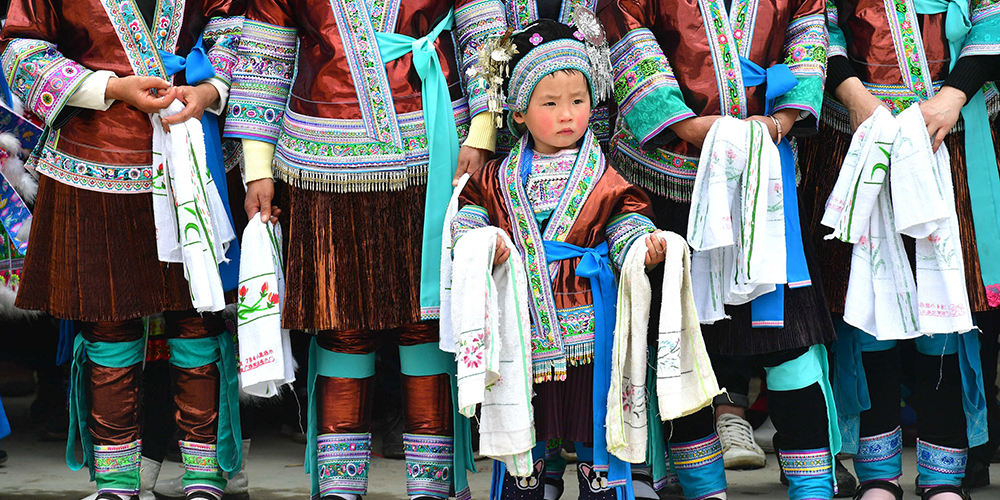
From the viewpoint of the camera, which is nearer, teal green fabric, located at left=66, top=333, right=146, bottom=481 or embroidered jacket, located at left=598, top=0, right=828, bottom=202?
embroidered jacket, located at left=598, top=0, right=828, bottom=202

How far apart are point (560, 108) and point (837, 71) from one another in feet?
3.08

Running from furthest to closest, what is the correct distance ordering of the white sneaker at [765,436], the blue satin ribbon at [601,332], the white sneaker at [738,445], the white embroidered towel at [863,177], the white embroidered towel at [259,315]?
the white sneaker at [765,436] → the white sneaker at [738,445] → the white embroidered towel at [259,315] → the white embroidered towel at [863,177] → the blue satin ribbon at [601,332]

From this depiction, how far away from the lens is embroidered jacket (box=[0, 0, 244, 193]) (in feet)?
9.71

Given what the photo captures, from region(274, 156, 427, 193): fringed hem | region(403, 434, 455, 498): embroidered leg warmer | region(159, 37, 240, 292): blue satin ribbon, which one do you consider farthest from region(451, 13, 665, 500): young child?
region(159, 37, 240, 292): blue satin ribbon

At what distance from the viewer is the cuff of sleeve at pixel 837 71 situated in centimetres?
307

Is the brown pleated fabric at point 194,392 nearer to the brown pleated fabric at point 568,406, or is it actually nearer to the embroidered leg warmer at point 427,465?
the embroidered leg warmer at point 427,465

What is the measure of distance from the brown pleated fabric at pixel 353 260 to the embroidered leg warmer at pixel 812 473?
1.17 meters

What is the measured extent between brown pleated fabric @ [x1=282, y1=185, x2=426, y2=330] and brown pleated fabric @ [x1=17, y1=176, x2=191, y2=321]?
0.47m

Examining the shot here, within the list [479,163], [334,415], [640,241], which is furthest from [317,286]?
[640,241]

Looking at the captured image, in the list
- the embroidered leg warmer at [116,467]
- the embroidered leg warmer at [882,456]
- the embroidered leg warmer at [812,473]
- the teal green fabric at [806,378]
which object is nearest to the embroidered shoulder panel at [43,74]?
the embroidered leg warmer at [116,467]

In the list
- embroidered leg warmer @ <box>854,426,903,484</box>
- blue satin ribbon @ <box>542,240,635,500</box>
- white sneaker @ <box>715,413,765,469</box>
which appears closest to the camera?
blue satin ribbon @ <box>542,240,635,500</box>

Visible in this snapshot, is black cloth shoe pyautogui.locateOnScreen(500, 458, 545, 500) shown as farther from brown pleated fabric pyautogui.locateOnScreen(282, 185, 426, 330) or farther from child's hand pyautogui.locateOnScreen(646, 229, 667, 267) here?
child's hand pyautogui.locateOnScreen(646, 229, 667, 267)

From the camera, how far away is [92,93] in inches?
116

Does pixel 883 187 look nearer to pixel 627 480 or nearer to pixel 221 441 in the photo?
pixel 627 480
